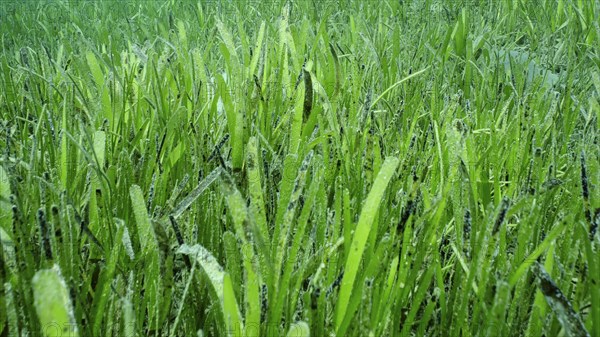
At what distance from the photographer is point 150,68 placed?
4.44ft

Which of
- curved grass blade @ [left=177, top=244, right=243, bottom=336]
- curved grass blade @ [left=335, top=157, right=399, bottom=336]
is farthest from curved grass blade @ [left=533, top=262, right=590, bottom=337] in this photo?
curved grass blade @ [left=177, top=244, right=243, bottom=336]

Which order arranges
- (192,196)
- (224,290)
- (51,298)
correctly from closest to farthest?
(51,298), (224,290), (192,196)

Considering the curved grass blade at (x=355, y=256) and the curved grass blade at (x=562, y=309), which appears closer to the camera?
the curved grass blade at (x=562, y=309)

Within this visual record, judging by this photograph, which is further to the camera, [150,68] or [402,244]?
[150,68]

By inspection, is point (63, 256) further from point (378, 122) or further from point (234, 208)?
point (378, 122)

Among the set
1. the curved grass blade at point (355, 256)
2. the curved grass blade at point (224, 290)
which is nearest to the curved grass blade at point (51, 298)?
the curved grass blade at point (224, 290)

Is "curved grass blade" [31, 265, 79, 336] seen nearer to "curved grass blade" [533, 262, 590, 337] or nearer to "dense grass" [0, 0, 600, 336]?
"dense grass" [0, 0, 600, 336]

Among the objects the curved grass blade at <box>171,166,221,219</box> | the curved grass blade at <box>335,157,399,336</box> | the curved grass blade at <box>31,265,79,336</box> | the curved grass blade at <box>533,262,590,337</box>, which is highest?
the curved grass blade at <box>31,265,79,336</box>

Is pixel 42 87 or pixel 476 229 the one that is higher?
pixel 42 87

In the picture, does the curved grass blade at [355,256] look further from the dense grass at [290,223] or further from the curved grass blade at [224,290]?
the curved grass blade at [224,290]

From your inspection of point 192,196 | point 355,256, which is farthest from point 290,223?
point 192,196

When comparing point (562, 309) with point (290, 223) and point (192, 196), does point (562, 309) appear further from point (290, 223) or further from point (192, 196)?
point (192, 196)

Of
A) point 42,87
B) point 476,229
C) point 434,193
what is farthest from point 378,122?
point 42,87

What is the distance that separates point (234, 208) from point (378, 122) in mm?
752
